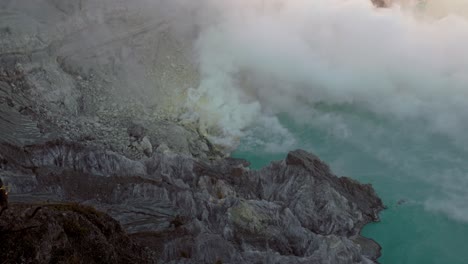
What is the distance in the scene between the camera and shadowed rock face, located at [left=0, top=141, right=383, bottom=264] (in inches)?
1011

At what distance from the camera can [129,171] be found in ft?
101

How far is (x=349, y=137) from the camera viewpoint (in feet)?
153

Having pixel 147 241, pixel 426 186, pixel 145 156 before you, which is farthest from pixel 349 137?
pixel 147 241

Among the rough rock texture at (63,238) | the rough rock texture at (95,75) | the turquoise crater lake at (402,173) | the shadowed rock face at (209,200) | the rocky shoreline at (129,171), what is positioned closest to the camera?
the rough rock texture at (63,238)

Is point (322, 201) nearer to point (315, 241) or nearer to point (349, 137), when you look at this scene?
point (315, 241)

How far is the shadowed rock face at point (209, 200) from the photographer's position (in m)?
25.7

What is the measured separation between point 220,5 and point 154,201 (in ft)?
100

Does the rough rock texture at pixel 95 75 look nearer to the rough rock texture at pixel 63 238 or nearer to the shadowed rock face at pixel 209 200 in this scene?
the shadowed rock face at pixel 209 200

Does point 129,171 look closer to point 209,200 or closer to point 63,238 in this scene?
point 209,200

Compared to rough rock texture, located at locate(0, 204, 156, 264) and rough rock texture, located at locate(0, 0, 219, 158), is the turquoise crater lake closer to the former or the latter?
rough rock texture, located at locate(0, 0, 219, 158)

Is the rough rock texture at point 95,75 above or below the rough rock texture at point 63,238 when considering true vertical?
above

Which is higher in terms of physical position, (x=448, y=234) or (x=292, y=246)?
(x=448, y=234)

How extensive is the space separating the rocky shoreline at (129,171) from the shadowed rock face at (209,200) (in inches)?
3.1

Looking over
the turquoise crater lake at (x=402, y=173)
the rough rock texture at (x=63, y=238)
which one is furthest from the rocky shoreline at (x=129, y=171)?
the turquoise crater lake at (x=402, y=173)
